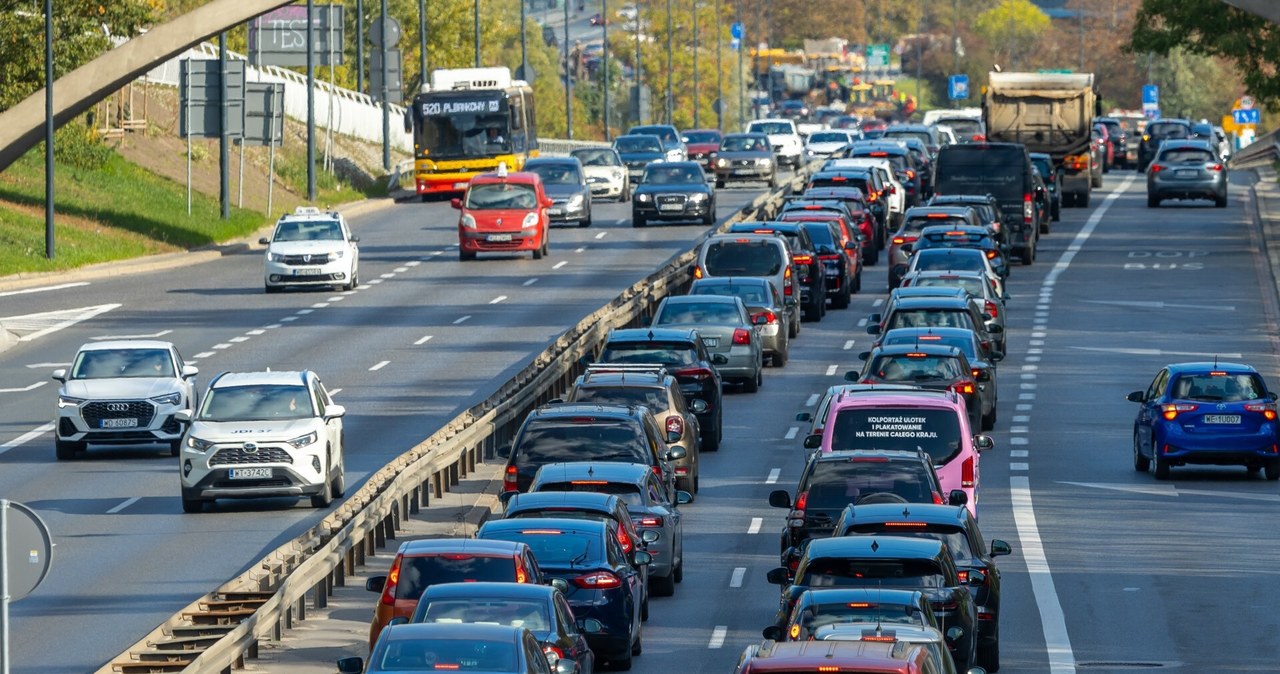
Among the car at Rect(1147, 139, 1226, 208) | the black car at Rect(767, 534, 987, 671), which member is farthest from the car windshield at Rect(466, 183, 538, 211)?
the black car at Rect(767, 534, 987, 671)

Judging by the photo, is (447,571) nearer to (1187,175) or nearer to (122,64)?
(122,64)

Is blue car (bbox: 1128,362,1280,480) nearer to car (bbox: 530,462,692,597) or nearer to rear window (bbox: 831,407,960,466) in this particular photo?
rear window (bbox: 831,407,960,466)

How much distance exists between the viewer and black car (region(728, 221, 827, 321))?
48500 millimetres

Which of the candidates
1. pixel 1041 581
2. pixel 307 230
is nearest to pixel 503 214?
pixel 307 230

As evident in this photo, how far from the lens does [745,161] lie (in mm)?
81375

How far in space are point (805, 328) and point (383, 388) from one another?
11.5 m

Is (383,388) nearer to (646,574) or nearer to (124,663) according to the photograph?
(646,574)

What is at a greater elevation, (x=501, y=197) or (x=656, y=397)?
(x=501, y=197)

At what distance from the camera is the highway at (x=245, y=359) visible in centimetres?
2470

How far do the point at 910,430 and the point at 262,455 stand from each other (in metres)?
7.42

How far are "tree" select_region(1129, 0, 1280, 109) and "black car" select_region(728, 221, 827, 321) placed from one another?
18.4m

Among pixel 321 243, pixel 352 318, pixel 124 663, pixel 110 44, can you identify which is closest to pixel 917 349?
pixel 124 663

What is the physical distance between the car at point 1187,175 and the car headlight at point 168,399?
150ft

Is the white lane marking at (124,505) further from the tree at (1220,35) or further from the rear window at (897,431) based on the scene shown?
the tree at (1220,35)
